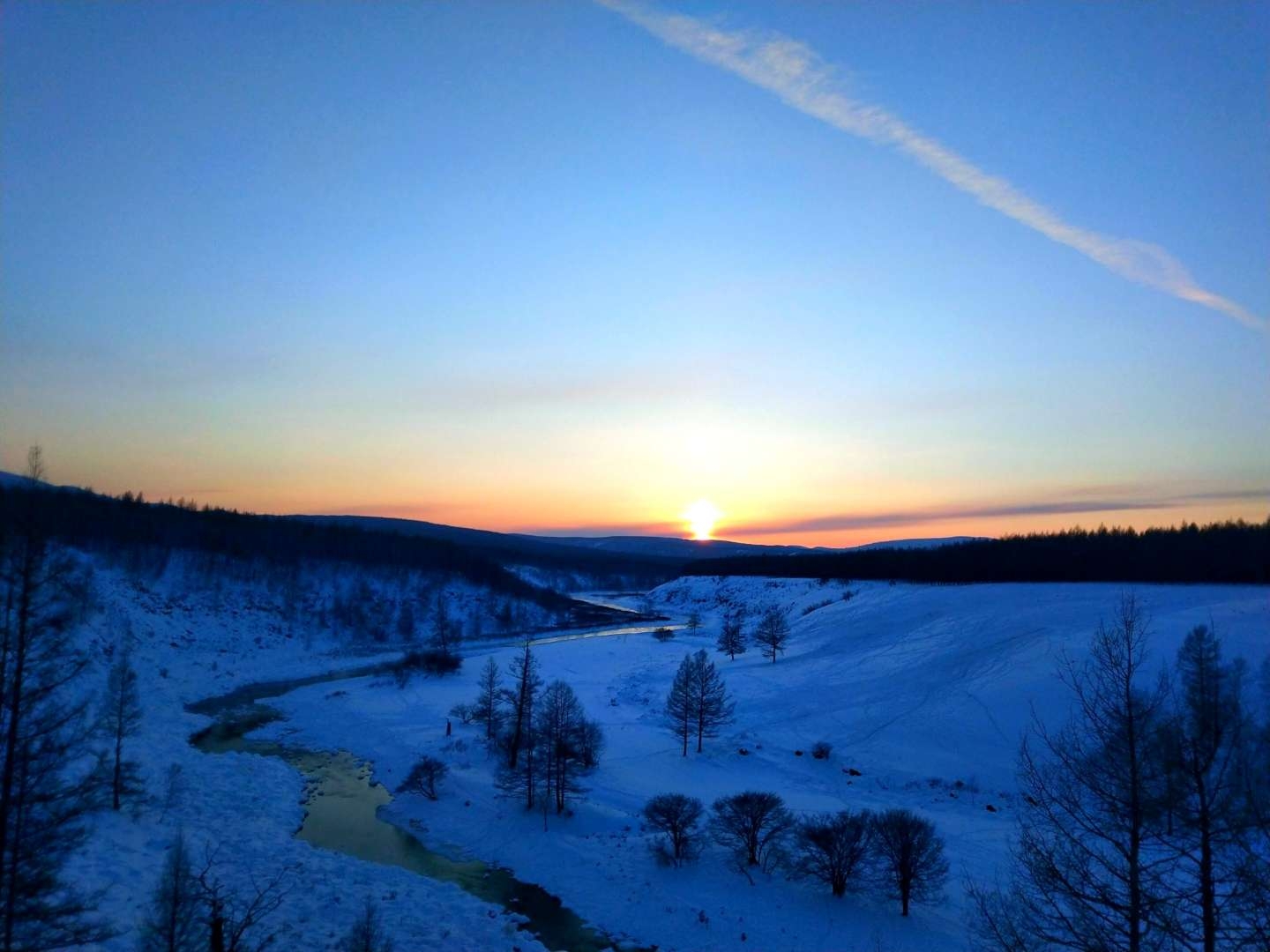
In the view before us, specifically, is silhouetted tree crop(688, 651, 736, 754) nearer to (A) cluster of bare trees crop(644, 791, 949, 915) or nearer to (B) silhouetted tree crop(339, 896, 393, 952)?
(A) cluster of bare trees crop(644, 791, 949, 915)

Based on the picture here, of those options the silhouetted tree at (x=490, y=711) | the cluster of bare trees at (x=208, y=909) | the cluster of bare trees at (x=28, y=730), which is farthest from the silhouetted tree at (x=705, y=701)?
the cluster of bare trees at (x=28, y=730)

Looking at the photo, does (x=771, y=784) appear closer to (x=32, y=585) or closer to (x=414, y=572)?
(x=32, y=585)

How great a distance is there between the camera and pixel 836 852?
23.3m

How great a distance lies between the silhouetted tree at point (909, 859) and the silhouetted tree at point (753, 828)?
3.80 meters

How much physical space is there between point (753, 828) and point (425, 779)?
54.1ft

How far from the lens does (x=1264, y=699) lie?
118 ft

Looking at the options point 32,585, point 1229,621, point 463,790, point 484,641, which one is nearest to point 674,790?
point 463,790

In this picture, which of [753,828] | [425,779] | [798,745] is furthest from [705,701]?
[425,779]

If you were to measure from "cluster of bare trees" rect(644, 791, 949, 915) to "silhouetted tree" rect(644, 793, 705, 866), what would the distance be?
30 millimetres

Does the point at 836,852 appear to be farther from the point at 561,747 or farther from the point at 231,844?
the point at 231,844

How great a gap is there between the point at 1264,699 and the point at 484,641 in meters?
84.3

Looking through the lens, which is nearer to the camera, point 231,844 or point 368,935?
point 368,935

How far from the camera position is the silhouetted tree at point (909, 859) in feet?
72.8

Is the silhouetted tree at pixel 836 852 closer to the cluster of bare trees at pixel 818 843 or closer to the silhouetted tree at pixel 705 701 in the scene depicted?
the cluster of bare trees at pixel 818 843
